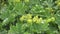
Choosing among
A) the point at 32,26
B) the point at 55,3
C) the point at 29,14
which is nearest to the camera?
the point at 32,26

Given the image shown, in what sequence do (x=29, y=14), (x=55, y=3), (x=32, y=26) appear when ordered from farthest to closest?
(x=55, y=3)
(x=29, y=14)
(x=32, y=26)

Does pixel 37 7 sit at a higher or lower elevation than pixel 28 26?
higher

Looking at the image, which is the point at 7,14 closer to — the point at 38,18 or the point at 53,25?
the point at 38,18

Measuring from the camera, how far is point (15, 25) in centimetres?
208

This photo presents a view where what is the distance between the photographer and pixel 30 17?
6.59ft

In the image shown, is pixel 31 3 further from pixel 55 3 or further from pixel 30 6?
pixel 55 3

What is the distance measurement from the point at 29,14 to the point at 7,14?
8.8 inches

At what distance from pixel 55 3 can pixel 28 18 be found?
378mm

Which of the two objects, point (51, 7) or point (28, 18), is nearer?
point (28, 18)

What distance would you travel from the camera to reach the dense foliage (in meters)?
1.93

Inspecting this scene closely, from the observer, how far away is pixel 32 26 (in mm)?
1922

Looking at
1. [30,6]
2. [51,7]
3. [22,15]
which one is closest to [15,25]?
[22,15]

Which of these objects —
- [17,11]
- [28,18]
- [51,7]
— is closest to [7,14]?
[17,11]

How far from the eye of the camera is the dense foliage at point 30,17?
193cm
